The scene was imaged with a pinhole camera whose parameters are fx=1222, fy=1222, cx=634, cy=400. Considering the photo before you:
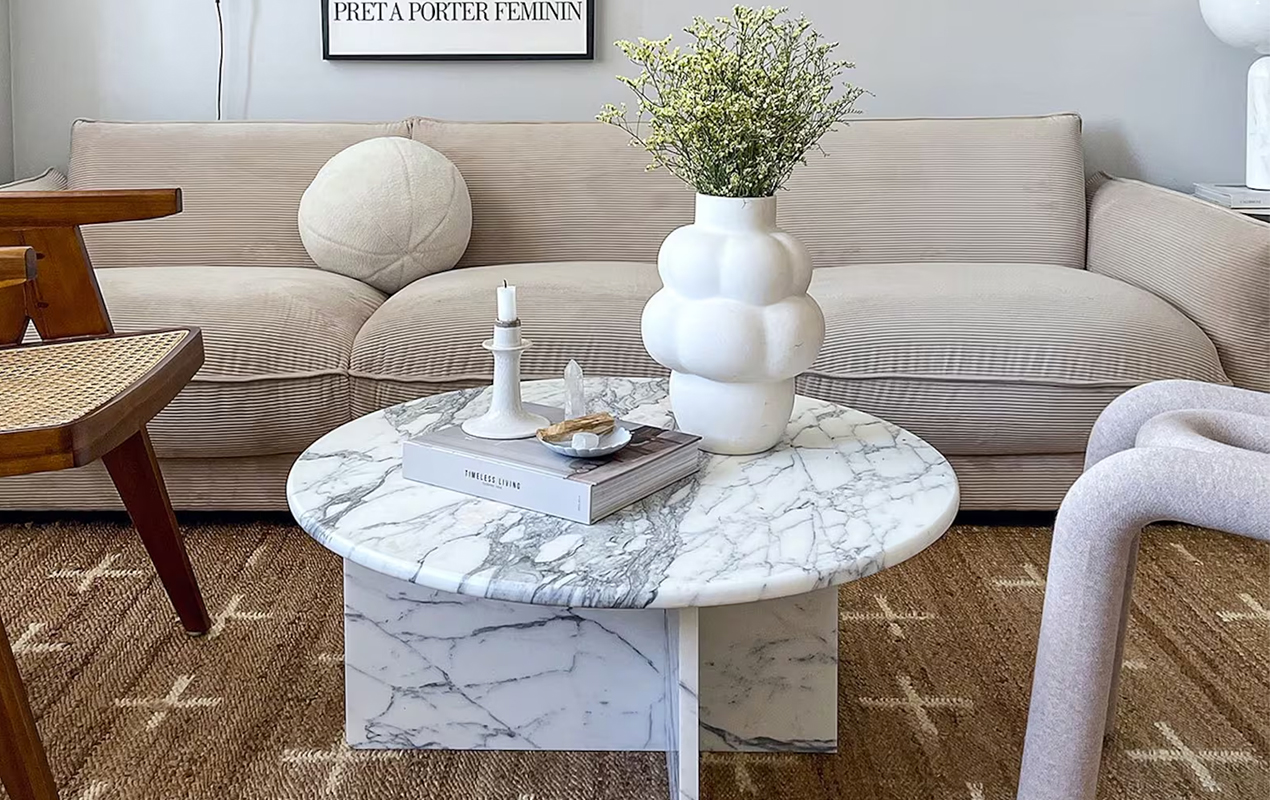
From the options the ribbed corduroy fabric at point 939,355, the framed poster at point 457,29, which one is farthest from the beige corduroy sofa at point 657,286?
the framed poster at point 457,29

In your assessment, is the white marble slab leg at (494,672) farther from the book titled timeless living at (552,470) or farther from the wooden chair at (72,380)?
the wooden chair at (72,380)

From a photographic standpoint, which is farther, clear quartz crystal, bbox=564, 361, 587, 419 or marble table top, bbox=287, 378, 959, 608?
clear quartz crystal, bbox=564, 361, 587, 419

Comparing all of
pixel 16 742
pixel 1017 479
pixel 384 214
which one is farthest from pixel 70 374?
pixel 1017 479

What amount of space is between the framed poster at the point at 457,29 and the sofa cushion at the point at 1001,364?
119 cm

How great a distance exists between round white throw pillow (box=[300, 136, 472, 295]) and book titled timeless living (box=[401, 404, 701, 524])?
1165 millimetres

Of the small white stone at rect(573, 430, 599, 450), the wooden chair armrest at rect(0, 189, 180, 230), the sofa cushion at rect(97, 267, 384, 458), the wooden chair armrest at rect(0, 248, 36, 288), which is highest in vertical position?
the wooden chair armrest at rect(0, 189, 180, 230)

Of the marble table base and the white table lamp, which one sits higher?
the white table lamp

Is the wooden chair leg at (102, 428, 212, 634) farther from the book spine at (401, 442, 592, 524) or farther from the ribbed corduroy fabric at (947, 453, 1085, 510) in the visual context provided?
the ribbed corduroy fabric at (947, 453, 1085, 510)

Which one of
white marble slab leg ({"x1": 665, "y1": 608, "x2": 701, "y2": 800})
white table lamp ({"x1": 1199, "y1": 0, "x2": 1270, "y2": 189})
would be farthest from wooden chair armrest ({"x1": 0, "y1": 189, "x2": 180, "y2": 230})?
white table lamp ({"x1": 1199, "y1": 0, "x2": 1270, "y2": 189})

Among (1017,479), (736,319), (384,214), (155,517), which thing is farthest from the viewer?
(384,214)

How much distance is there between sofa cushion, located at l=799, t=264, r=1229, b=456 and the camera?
6.40 ft

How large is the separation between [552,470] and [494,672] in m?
0.34

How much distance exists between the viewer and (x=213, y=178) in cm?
258

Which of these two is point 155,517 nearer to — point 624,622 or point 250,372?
point 250,372
